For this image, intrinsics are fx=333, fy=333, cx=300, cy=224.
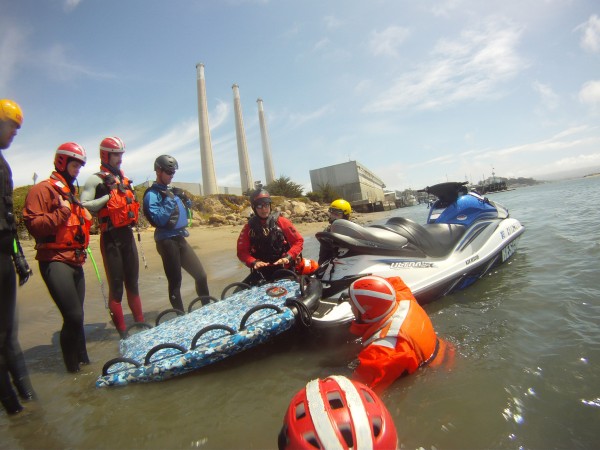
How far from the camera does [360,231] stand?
361 cm

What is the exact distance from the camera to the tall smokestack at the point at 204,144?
41.4 m

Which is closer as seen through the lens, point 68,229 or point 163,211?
point 68,229

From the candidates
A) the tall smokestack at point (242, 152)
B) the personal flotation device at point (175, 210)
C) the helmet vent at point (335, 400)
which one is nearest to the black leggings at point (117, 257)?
the personal flotation device at point (175, 210)

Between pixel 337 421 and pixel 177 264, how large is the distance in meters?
3.27

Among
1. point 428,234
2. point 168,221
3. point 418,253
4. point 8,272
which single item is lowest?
point 418,253

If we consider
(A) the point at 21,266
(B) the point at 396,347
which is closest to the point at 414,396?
(B) the point at 396,347

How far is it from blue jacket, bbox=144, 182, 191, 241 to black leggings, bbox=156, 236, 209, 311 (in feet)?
0.33

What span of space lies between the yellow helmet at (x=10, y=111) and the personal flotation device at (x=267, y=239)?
241 centimetres

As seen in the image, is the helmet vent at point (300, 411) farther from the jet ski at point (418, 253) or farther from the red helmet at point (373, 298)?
the jet ski at point (418, 253)

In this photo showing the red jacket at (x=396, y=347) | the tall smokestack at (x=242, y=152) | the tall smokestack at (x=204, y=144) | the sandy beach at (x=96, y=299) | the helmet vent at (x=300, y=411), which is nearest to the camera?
the helmet vent at (x=300, y=411)

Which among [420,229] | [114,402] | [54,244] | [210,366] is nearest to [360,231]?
[420,229]

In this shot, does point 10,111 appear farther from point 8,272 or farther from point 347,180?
point 347,180

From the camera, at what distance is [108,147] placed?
3.77 meters

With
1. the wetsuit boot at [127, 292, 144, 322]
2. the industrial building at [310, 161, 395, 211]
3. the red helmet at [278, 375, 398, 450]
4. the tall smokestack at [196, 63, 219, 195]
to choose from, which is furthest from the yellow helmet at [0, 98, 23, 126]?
the industrial building at [310, 161, 395, 211]
